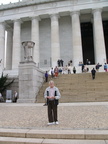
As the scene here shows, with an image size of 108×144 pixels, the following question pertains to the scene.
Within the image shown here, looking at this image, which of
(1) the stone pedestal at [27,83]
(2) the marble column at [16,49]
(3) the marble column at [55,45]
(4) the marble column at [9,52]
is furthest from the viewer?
(4) the marble column at [9,52]

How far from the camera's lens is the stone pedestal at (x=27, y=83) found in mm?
16344

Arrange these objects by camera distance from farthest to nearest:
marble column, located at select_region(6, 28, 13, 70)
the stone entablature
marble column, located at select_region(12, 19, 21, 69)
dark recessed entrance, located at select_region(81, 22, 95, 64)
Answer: dark recessed entrance, located at select_region(81, 22, 95, 64), marble column, located at select_region(6, 28, 13, 70), marble column, located at select_region(12, 19, 21, 69), the stone entablature

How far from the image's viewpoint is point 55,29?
32.0 metres

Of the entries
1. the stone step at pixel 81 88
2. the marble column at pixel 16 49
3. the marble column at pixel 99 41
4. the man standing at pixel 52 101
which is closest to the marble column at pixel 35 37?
the marble column at pixel 16 49

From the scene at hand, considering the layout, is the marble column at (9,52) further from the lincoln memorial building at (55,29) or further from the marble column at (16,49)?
the marble column at (16,49)

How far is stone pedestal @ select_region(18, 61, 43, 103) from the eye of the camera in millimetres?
16344

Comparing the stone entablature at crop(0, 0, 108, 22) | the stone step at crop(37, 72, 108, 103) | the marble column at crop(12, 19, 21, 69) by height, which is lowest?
the stone step at crop(37, 72, 108, 103)

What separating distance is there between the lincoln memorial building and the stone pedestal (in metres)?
14.4

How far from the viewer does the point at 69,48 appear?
35688 millimetres

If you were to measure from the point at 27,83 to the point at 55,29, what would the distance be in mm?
18731

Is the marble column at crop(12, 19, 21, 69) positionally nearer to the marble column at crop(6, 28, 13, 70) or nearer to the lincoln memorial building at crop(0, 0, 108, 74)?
the lincoln memorial building at crop(0, 0, 108, 74)

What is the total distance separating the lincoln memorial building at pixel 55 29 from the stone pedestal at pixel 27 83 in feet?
47.2

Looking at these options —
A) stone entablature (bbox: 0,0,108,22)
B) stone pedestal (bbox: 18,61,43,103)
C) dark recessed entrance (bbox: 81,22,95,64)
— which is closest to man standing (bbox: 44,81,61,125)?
stone pedestal (bbox: 18,61,43,103)

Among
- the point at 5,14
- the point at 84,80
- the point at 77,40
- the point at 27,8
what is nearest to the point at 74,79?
the point at 84,80
